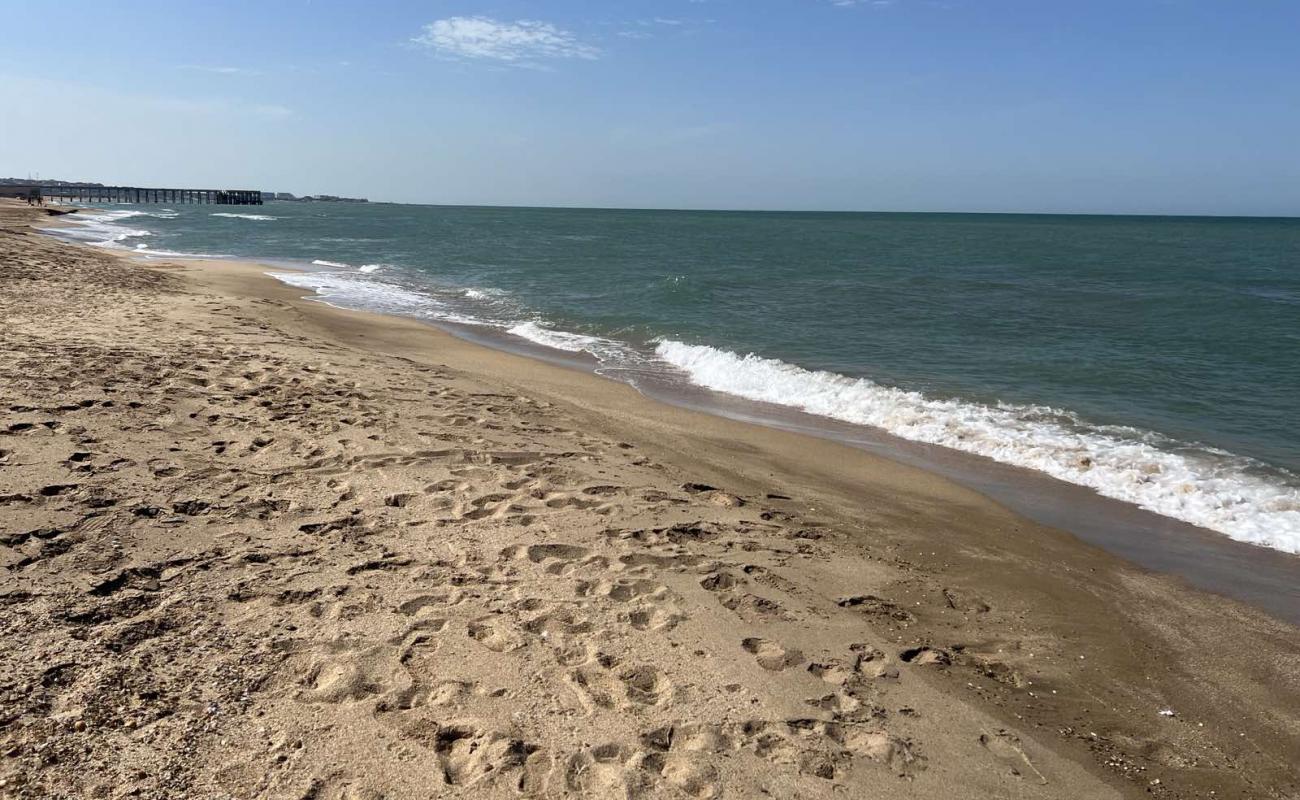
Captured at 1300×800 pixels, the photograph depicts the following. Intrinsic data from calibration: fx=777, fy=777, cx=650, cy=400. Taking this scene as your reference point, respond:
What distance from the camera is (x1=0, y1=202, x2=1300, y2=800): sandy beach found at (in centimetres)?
285

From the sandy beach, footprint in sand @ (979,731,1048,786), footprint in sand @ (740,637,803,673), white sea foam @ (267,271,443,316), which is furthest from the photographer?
white sea foam @ (267,271,443,316)

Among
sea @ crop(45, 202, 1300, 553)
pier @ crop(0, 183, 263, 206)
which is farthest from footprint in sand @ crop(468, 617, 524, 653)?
pier @ crop(0, 183, 263, 206)

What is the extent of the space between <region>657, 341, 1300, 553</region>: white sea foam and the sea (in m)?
0.03

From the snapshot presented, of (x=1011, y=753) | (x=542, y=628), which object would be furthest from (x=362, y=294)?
(x=1011, y=753)

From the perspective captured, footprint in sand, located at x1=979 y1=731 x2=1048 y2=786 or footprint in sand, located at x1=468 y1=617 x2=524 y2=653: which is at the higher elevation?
footprint in sand, located at x1=468 y1=617 x2=524 y2=653

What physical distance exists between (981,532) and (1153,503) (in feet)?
7.07

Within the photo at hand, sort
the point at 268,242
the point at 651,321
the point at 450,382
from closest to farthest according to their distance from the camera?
the point at 450,382 < the point at 651,321 < the point at 268,242

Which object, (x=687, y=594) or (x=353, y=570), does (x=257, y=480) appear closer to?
(x=353, y=570)

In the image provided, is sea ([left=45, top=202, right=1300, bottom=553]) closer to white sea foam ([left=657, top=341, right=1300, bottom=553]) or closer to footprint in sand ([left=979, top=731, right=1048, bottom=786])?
white sea foam ([left=657, top=341, right=1300, bottom=553])

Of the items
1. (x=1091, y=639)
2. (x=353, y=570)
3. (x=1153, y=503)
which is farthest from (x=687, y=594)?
(x=1153, y=503)

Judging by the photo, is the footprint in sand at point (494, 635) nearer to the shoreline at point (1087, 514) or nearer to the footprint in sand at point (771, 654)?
the footprint in sand at point (771, 654)

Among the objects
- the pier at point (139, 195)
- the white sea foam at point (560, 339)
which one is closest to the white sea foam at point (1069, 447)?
the white sea foam at point (560, 339)

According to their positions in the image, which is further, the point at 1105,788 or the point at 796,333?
the point at 796,333

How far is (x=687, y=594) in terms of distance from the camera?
13.8 ft
